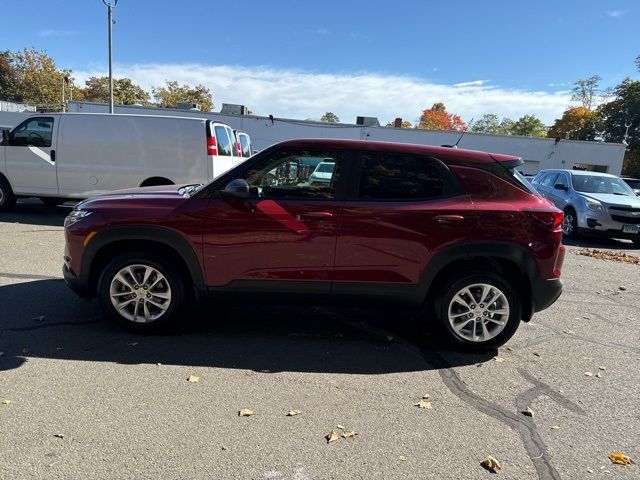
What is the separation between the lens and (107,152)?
392 inches

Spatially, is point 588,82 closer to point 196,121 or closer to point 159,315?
point 196,121

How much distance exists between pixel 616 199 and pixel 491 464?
11069 mm

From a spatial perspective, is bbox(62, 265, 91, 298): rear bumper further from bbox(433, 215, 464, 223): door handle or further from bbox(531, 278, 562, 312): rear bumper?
bbox(531, 278, 562, 312): rear bumper

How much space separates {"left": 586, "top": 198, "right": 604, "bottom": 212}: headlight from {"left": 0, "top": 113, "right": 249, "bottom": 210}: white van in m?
8.56

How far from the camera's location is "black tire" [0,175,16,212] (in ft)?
34.3

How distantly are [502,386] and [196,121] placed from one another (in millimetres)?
8036

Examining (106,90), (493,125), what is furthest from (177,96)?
(493,125)

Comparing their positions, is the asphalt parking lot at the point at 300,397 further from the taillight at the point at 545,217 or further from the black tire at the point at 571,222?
the black tire at the point at 571,222

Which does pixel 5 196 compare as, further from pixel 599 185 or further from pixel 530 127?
pixel 530 127

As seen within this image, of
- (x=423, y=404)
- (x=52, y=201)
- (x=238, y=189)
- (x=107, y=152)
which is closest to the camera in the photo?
(x=423, y=404)

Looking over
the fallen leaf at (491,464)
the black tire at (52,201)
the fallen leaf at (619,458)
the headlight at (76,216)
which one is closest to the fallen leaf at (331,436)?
the fallen leaf at (491,464)

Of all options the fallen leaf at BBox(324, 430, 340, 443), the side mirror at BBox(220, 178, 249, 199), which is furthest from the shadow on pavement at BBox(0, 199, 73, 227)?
the fallen leaf at BBox(324, 430, 340, 443)

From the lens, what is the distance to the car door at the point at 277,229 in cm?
414

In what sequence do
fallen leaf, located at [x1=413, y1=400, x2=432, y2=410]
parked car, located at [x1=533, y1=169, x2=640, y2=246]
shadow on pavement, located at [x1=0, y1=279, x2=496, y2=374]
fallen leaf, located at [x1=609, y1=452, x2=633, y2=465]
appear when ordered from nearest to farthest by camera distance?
fallen leaf, located at [x1=609, y1=452, x2=633, y2=465] < fallen leaf, located at [x1=413, y1=400, x2=432, y2=410] < shadow on pavement, located at [x1=0, y1=279, x2=496, y2=374] < parked car, located at [x1=533, y1=169, x2=640, y2=246]
